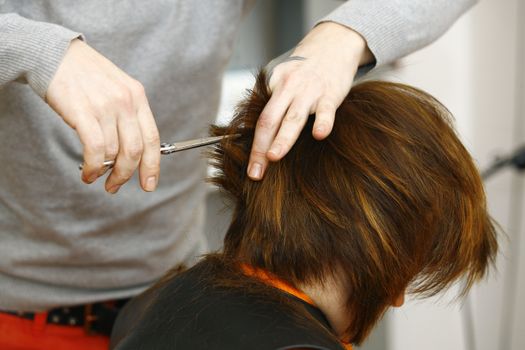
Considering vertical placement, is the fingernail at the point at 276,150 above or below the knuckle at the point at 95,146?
below

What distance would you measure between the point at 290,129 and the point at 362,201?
0.38 feet

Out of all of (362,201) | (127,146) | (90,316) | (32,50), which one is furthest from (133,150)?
(90,316)

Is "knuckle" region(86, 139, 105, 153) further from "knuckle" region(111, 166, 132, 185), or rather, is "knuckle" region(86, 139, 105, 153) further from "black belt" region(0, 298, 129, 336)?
"black belt" region(0, 298, 129, 336)

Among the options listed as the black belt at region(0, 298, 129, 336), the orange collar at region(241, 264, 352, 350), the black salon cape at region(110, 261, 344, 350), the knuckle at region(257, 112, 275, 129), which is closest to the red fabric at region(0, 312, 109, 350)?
the black belt at region(0, 298, 129, 336)

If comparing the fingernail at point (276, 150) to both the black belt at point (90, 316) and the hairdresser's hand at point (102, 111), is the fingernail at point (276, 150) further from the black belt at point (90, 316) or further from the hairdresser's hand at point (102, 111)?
the black belt at point (90, 316)

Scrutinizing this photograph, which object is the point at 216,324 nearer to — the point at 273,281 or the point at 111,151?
the point at 273,281

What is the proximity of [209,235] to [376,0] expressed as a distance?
1229 millimetres

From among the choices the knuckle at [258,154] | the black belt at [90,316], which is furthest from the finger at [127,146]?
the black belt at [90,316]

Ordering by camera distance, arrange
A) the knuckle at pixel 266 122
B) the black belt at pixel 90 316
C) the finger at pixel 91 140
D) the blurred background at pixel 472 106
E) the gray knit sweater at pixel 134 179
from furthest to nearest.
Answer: the blurred background at pixel 472 106
the black belt at pixel 90 316
the gray knit sweater at pixel 134 179
the knuckle at pixel 266 122
the finger at pixel 91 140

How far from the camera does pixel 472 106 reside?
2.04 meters

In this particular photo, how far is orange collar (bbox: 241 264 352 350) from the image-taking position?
0.79 meters

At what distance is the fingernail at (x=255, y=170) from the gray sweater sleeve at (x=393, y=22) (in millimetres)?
219

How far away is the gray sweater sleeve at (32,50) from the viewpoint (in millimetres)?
684

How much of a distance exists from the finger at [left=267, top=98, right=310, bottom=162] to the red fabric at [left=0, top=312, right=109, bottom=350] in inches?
19.6
